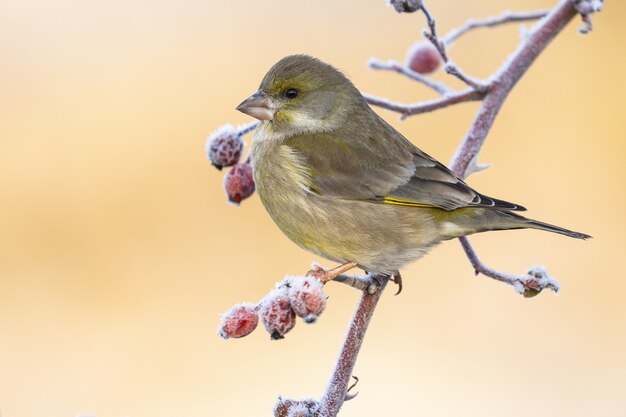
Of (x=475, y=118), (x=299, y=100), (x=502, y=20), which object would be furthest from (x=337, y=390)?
(x=502, y=20)

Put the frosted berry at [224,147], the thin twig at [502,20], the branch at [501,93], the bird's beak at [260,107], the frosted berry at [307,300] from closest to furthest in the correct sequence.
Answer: the frosted berry at [307,300] < the branch at [501,93] < the frosted berry at [224,147] < the bird's beak at [260,107] < the thin twig at [502,20]

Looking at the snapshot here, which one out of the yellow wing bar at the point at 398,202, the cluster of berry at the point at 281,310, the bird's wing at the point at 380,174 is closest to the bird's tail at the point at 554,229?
the bird's wing at the point at 380,174

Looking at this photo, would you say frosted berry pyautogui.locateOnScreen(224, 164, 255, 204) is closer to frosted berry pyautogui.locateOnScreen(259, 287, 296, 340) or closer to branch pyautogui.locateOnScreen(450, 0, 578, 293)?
branch pyautogui.locateOnScreen(450, 0, 578, 293)

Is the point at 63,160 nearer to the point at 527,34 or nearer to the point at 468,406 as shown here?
the point at 468,406

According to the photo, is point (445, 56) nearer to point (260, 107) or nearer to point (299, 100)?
point (299, 100)

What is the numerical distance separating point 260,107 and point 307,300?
1389 mm

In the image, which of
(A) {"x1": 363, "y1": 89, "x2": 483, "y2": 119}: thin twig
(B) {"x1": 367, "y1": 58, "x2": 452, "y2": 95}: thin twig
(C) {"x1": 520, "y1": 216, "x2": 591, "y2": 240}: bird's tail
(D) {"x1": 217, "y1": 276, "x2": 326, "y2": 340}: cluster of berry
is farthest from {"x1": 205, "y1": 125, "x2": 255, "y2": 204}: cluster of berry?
(C) {"x1": 520, "y1": 216, "x2": 591, "y2": 240}: bird's tail

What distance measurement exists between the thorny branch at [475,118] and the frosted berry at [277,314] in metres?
0.24

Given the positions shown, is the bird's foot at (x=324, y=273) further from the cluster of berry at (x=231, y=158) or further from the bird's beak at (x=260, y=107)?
the bird's beak at (x=260, y=107)

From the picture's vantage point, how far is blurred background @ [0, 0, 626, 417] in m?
6.77

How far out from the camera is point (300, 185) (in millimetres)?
3998

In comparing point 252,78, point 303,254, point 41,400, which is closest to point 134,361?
point 41,400

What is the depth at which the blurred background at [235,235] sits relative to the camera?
22.2ft

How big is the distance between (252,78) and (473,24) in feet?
13.4
